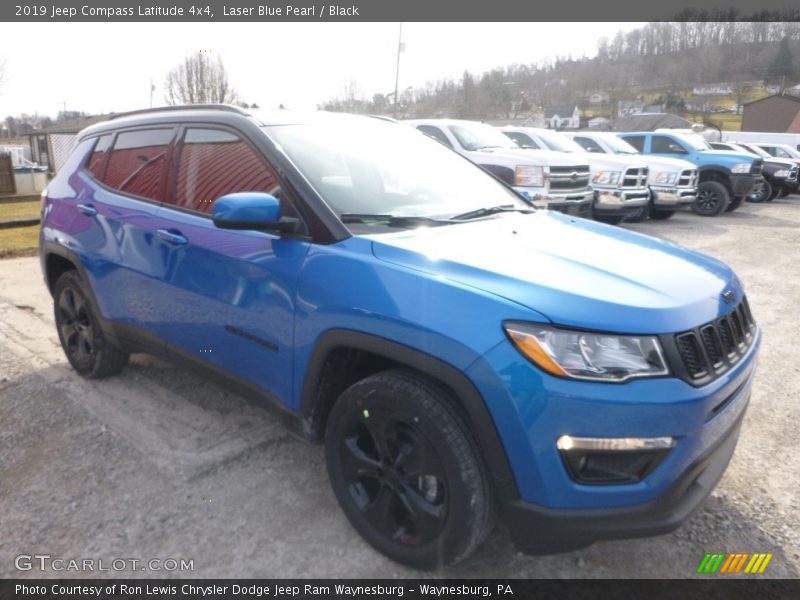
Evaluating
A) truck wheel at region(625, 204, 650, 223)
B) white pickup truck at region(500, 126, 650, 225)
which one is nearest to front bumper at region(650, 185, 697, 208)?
truck wheel at region(625, 204, 650, 223)

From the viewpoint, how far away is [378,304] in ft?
7.59

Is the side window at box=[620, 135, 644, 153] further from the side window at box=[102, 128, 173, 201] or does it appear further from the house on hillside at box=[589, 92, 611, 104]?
the house on hillside at box=[589, 92, 611, 104]

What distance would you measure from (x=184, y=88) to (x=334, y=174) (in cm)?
3820

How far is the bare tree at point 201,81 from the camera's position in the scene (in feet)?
116

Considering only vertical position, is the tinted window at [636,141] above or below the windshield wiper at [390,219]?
above

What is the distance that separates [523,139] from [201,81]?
→ 28.1 m

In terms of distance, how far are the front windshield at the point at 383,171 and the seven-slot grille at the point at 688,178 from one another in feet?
36.2

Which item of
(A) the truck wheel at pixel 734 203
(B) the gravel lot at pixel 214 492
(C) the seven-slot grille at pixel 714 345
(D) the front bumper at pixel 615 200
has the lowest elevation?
(B) the gravel lot at pixel 214 492

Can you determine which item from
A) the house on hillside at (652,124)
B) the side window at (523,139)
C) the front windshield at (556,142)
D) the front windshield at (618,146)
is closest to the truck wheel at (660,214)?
the front windshield at (618,146)

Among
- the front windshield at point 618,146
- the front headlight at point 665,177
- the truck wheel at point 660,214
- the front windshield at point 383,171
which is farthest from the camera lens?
the front windshield at point 618,146

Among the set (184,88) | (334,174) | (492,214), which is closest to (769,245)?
(492,214)

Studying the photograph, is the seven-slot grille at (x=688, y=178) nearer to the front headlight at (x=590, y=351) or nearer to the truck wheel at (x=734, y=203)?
the truck wheel at (x=734, y=203)

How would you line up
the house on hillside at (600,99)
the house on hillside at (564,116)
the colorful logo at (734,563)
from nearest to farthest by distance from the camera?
the colorful logo at (734,563) < the house on hillside at (600,99) < the house on hillside at (564,116)

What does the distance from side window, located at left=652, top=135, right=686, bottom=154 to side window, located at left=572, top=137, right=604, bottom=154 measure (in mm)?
1815
